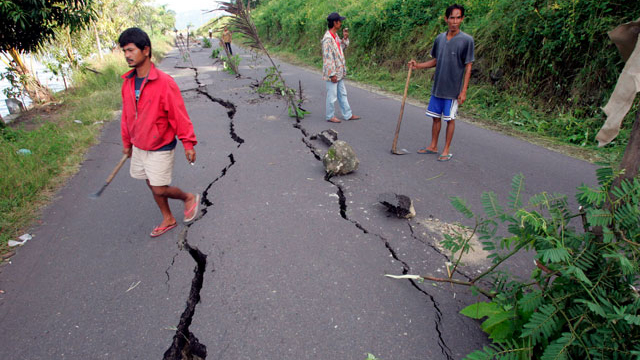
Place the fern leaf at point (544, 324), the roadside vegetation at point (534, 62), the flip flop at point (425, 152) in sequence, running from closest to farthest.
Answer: the fern leaf at point (544, 324) → the flip flop at point (425, 152) → the roadside vegetation at point (534, 62)

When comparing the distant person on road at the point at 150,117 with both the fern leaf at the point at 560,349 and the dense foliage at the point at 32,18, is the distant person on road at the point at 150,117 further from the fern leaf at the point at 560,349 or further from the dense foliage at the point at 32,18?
the dense foliage at the point at 32,18

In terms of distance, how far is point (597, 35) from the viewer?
18.8 feet

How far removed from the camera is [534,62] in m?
6.65

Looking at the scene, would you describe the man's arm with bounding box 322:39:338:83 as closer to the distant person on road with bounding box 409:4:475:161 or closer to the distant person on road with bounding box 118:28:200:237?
the distant person on road with bounding box 409:4:475:161

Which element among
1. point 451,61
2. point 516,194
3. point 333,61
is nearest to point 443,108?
point 451,61

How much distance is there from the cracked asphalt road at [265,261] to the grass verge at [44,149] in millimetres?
192

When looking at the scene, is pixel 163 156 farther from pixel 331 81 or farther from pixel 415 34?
pixel 415 34

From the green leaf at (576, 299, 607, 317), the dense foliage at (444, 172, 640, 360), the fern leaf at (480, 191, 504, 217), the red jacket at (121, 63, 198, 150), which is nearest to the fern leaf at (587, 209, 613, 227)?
the dense foliage at (444, 172, 640, 360)

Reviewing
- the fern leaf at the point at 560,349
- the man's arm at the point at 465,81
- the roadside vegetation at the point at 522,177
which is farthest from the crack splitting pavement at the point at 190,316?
the man's arm at the point at 465,81

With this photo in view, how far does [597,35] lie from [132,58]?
6.89 meters

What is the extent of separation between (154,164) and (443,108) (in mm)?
3539

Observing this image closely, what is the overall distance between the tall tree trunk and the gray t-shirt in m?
9.20

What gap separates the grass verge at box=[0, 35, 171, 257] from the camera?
344 cm

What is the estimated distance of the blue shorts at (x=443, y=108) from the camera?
4.48 m
